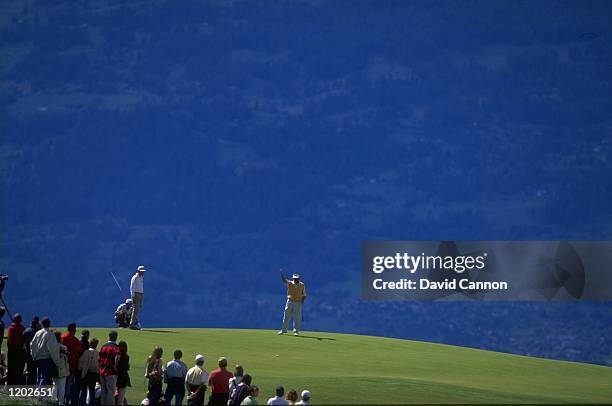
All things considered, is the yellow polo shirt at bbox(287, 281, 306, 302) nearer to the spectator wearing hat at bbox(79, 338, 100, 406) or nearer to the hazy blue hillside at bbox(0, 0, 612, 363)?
the spectator wearing hat at bbox(79, 338, 100, 406)

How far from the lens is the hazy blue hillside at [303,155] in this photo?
160 metres

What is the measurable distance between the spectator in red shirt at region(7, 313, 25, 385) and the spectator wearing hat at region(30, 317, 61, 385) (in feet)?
3.91

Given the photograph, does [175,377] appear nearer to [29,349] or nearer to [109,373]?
[109,373]

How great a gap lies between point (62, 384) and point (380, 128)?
14003 cm

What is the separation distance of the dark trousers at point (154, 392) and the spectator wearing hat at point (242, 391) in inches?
92.2

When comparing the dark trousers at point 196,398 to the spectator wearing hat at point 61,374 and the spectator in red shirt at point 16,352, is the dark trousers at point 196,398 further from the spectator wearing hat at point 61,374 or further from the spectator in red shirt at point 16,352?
the spectator in red shirt at point 16,352

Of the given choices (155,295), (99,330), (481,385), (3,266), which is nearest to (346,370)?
(481,385)

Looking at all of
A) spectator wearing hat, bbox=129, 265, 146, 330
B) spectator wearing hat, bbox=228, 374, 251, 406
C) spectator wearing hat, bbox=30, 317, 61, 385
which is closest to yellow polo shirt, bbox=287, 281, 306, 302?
spectator wearing hat, bbox=129, 265, 146, 330

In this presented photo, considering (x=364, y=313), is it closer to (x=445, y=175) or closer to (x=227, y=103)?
(x=445, y=175)

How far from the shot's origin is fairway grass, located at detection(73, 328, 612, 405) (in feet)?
110

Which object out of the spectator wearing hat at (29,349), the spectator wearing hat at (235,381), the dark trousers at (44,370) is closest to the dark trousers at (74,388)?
the dark trousers at (44,370)

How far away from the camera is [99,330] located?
1758 inches

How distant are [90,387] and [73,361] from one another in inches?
32.7

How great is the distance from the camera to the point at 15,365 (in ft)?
98.9
